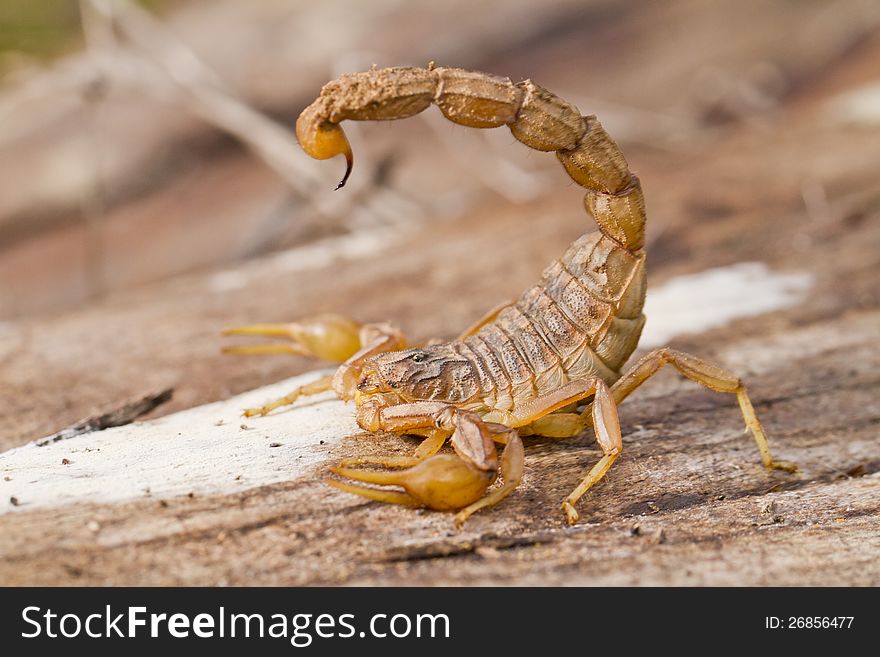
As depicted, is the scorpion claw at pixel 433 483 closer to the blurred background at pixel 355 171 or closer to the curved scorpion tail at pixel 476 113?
the curved scorpion tail at pixel 476 113

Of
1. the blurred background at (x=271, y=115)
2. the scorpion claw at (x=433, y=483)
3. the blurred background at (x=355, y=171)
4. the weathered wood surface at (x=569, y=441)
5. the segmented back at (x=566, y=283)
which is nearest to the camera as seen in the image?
the weathered wood surface at (x=569, y=441)

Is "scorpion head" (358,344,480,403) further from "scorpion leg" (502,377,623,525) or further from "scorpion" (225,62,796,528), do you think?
"scorpion leg" (502,377,623,525)

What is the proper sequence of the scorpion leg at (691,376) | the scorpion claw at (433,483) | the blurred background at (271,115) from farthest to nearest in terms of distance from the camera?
the blurred background at (271,115) < the scorpion leg at (691,376) < the scorpion claw at (433,483)

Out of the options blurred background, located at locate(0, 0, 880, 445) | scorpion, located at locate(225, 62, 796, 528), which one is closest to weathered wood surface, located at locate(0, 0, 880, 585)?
blurred background, located at locate(0, 0, 880, 445)

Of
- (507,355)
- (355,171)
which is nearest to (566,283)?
(507,355)

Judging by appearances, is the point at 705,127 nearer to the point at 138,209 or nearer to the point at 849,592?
the point at 138,209

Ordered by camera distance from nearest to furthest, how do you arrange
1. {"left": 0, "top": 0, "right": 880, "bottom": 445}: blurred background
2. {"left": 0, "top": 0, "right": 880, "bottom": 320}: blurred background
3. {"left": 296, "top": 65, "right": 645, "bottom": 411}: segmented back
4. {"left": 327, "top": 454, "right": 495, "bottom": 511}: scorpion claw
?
{"left": 327, "top": 454, "right": 495, "bottom": 511}: scorpion claw → {"left": 296, "top": 65, "right": 645, "bottom": 411}: segmented back → {"left": 0, "top": 0, "right": 880, "bottom": 445}: blurred background → {"left": 0, "top": 0, "right": 880, "bottom": 320}: blurred background

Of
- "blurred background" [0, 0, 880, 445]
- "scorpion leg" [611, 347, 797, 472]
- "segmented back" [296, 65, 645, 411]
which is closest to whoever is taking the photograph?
"segmented back" [296, 65, 645, 411]

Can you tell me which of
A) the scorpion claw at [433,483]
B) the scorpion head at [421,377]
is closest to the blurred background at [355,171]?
the scorpion head at [421,377]
